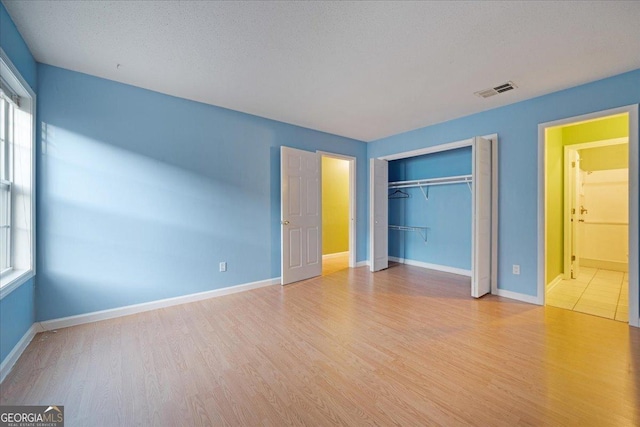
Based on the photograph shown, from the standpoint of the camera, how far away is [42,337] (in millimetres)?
2287

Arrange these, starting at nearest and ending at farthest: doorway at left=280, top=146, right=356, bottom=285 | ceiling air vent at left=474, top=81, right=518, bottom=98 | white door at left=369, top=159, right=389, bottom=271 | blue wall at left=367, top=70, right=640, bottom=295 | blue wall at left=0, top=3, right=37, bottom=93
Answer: blue wall at left=0, top=3, right=37, bottom=93
ceiling air vent at left=474, top=81, right=518, bottom=98
blue wall at left=367, top=70, right=640, bottom=295
doorway at left=280, top=146, right=356, bottom=285
white door at left=369, top=159, right=389, bottom=271

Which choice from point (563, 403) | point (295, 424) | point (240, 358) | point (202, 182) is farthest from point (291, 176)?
point (563, 403)

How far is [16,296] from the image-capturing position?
1995 mm

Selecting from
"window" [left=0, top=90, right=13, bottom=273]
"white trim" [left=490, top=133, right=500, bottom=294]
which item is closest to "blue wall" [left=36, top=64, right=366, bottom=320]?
"window" [left=0, top=90, right=13, bottom=273]

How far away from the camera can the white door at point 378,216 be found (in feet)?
15.2

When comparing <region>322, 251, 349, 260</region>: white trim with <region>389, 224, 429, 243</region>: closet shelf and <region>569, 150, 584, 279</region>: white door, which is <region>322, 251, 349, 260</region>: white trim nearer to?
<region>389, 224, 429, 243</region>: closet shelf

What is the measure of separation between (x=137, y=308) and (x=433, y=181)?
474 cm

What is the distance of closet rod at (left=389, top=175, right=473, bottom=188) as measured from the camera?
425 cm

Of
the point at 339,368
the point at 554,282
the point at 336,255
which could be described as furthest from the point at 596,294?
the point at 336,255

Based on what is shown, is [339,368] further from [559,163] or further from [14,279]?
[559,163]

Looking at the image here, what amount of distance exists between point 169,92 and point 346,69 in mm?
2056

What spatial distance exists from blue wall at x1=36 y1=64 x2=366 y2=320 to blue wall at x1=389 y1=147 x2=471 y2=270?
2.81 meters

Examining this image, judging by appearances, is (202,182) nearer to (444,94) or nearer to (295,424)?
(295,424)

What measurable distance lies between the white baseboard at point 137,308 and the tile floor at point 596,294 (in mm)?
3919
